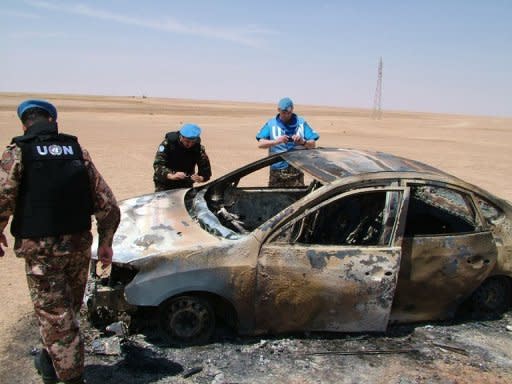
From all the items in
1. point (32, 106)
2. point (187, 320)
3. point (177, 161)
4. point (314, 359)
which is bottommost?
point (314, 359)

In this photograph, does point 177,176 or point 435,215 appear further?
point 177,176

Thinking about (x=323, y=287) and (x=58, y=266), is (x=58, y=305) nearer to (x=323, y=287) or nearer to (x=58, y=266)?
(x=58, y=266)

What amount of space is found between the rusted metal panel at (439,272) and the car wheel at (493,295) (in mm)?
202

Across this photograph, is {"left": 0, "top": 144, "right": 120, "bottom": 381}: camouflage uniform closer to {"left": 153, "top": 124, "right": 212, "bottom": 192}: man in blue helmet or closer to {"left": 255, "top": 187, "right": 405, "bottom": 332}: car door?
{"left": 255, "top": 187, "right": 405, "bottom": 332}: car door

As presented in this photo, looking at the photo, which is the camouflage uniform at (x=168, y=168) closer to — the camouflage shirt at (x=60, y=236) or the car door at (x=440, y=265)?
the car door at (x=440, y=265)

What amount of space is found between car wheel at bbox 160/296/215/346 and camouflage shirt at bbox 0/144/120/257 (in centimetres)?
87

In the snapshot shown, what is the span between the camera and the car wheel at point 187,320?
159 inches

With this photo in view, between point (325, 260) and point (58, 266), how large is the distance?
1969 mm

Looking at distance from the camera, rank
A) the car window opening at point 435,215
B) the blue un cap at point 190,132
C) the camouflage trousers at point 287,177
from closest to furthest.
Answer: the car window opening at point 435,215 → the blue un cap at point 190,132 → the camouflage trousers at point 287,177

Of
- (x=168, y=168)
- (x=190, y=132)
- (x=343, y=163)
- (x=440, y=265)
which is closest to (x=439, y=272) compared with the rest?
(x=440, y=265)

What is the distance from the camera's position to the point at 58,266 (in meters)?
3.22

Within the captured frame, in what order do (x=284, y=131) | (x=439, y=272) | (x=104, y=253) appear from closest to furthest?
(x=104, y=253) < (x=439, y=272) < (x=284, y=131)

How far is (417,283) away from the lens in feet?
14.5

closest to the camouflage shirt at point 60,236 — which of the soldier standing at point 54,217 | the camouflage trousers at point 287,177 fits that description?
the soldier standing at point 54,217
